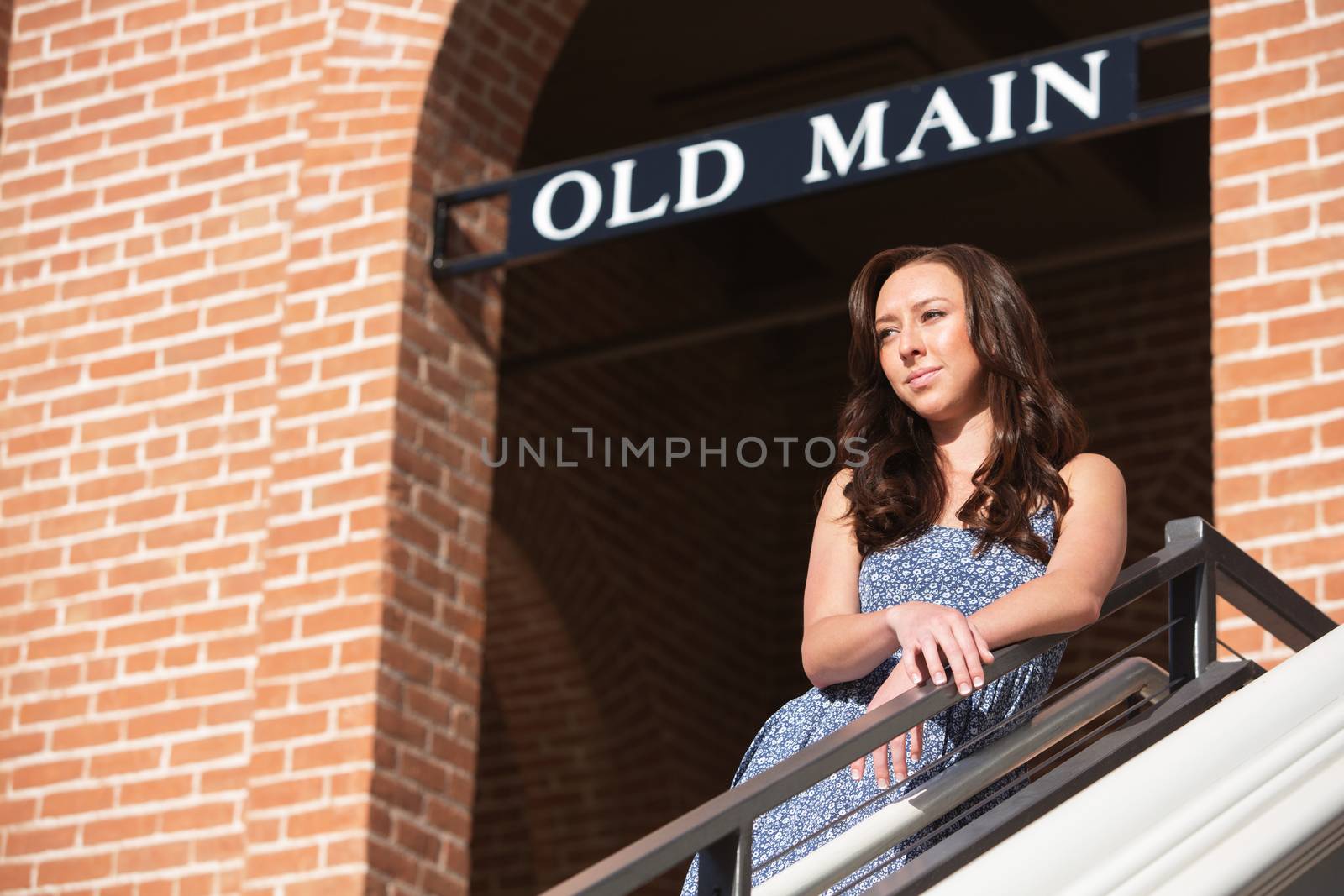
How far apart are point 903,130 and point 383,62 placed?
1.65 meters

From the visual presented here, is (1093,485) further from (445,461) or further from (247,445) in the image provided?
(247,445)

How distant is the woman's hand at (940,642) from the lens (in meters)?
2.45

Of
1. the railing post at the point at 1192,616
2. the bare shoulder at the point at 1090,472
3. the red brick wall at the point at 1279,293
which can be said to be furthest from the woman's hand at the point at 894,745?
the red brick wall at the point at 1279,293

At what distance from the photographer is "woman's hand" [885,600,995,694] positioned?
245 cm

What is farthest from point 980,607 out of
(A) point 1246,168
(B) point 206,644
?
(B) point 206,644

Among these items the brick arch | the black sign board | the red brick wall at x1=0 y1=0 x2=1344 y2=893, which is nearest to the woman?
the red brick wall at x1=0 y1=0 x2=1344 y2=893

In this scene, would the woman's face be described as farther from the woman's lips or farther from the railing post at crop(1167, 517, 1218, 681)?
the railing post at crop(1167, 517, 1218, 681)

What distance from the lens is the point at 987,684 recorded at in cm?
255

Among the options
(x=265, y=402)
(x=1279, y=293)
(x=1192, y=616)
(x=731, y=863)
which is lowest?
(x=731, y=863)

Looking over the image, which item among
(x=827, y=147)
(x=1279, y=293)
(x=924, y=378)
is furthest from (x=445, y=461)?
(x=924, y=378)

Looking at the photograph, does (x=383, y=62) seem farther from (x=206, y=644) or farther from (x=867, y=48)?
(x=867, y=48)

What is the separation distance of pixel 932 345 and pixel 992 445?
165 mm

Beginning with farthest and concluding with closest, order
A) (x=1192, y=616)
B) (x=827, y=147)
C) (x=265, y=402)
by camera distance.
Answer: (x=265, y=402)
(x=827, y=147)
(x=1192, y=616)

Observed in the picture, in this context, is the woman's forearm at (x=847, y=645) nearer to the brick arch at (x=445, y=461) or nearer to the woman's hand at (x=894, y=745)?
the woman's hand at (x=894, y=745)
